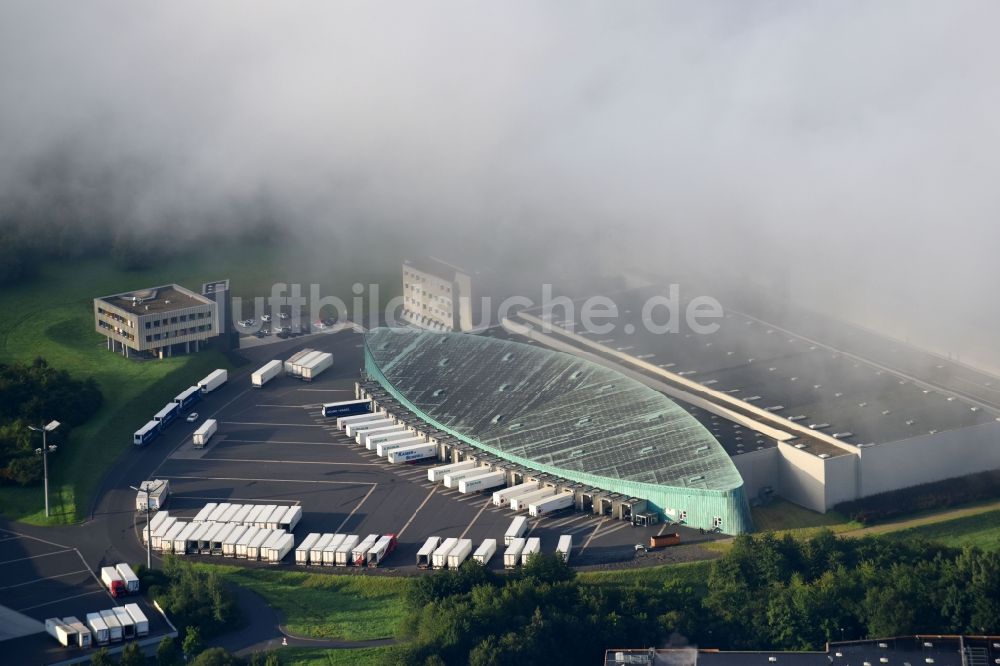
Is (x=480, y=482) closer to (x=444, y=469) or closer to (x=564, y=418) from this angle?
(x=444, y=469)

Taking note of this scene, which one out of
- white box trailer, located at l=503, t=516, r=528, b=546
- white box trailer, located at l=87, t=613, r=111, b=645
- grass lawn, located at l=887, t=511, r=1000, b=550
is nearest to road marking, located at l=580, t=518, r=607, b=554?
white box trailer, located at l=503, t=516, r=528, b=546

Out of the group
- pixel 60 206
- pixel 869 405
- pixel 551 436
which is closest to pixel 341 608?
pixel 551 436

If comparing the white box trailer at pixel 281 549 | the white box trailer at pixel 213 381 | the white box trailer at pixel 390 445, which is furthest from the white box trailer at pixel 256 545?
the white box trailer at pixel 213 381

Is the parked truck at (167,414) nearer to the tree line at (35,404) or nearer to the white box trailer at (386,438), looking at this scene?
the tree line at (35,404)

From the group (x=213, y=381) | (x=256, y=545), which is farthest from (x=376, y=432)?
(x=256, y=545)

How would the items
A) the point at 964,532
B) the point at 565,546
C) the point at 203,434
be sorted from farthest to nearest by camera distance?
the point at 203,434
the point at 964,532
the point at 565,546

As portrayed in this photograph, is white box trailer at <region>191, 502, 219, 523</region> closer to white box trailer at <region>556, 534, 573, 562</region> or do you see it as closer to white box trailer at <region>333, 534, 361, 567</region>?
white box trailer at <region>333, 534, 361, 567</region>
